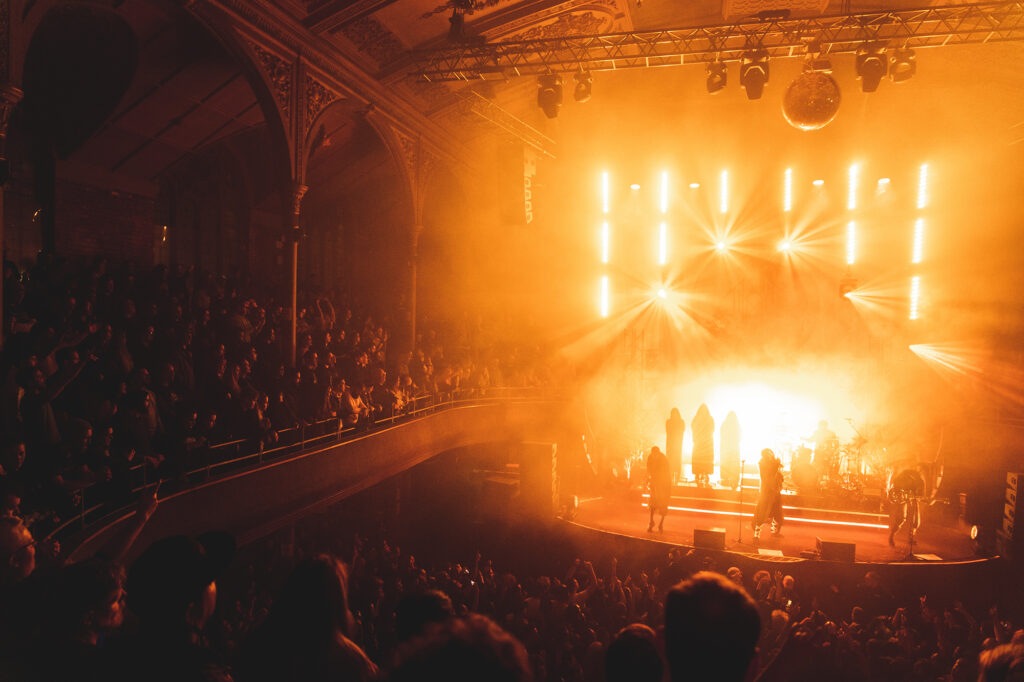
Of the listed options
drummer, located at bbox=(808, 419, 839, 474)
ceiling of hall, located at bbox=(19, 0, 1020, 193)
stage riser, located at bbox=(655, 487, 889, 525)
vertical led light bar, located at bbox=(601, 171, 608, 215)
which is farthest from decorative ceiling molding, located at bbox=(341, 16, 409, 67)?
drummer, located at bbox=(808, 419, 839, 474)

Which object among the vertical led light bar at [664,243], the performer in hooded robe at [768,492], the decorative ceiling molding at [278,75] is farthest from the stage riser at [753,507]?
the decorative ceiling molding at [278,75]

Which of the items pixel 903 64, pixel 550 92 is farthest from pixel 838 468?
pixel 550 92

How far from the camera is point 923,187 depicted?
61.8 ft

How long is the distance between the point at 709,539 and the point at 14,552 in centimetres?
1087

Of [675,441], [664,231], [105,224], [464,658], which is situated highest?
[664,231]

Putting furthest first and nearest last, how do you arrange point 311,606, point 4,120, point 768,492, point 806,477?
point 806,477, point 768,492, point 4,120, point 311,606

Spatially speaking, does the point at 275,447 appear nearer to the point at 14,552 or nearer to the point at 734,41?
the point at 14,552

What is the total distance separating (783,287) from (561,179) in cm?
761

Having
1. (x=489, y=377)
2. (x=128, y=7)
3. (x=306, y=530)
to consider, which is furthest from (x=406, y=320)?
(x=128, y=7)

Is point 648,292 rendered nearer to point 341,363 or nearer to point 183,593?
point 341,363

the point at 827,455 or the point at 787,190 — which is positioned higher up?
the point at 787,190

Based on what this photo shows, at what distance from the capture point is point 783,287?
66.6ft

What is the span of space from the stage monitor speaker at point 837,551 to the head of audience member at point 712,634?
450 inches

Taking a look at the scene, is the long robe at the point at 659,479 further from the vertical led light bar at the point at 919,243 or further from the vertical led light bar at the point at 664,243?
the vertical led light bar at the point at 919,243
